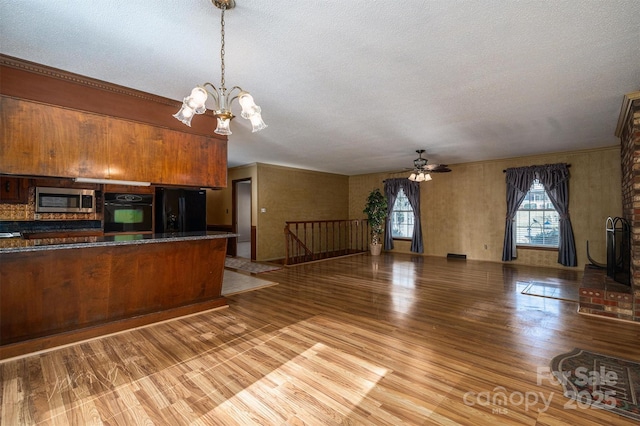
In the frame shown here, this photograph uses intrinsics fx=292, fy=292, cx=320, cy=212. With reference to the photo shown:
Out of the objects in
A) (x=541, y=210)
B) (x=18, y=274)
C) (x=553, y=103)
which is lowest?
(x=18, y=274)

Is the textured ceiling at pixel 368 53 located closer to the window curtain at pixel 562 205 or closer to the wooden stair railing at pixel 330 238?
the window curtain at pixel 562 205

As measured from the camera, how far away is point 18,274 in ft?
8.41

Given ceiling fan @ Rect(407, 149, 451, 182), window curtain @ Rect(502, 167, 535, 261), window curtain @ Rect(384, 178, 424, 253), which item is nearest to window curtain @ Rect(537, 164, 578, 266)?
window curtain @ Rect(502, 167, 535, 261)

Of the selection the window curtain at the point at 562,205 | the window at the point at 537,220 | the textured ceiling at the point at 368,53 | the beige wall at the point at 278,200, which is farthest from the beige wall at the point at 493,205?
the textured ceiling at the point at 368,53

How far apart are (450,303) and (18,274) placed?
15.5 feet

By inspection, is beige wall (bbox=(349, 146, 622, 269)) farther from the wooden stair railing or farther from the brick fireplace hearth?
the brick fireplace hearth

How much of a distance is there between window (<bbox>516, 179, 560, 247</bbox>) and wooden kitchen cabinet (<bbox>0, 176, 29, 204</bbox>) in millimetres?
9383

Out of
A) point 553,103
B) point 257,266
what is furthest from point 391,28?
point 257,266

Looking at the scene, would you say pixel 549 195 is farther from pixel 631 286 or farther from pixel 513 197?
pixel 631 286

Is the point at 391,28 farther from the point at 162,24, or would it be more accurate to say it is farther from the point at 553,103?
the point at 553,103

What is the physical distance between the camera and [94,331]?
9.59 feet

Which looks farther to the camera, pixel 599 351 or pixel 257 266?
pixel 257 266

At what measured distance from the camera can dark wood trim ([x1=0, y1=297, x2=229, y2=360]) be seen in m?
2.54

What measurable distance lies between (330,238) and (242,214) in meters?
3.52
